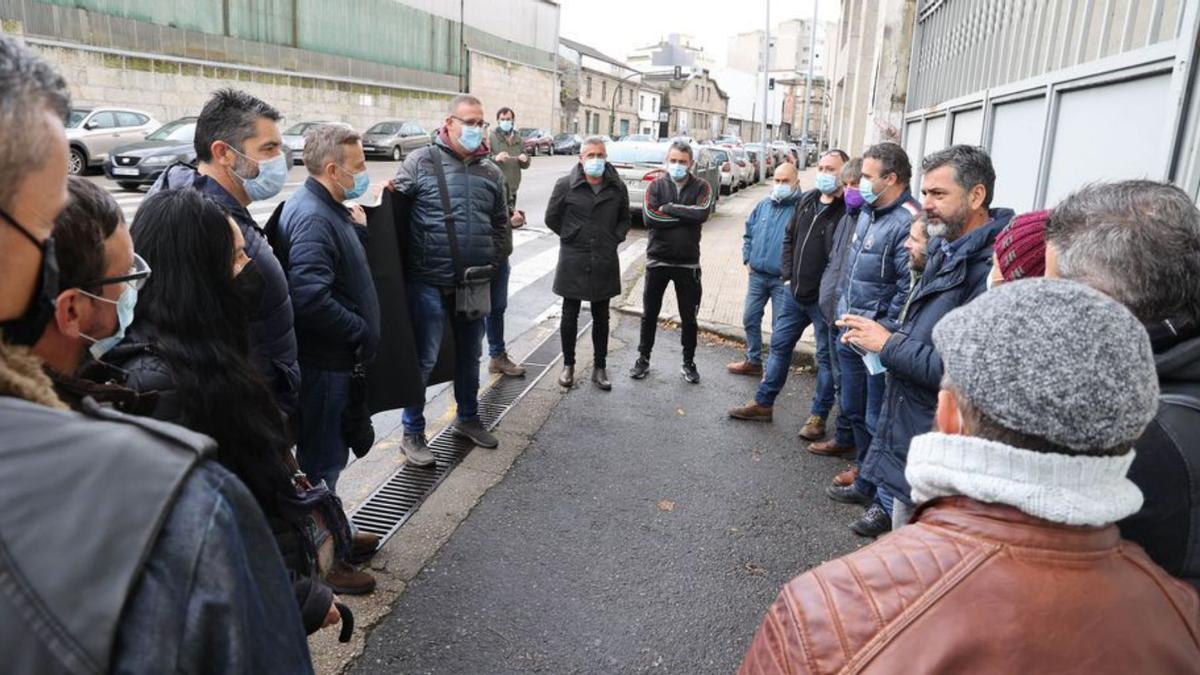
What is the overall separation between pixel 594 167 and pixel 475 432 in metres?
2.24

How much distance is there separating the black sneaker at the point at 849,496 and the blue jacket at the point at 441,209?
96.9 inches

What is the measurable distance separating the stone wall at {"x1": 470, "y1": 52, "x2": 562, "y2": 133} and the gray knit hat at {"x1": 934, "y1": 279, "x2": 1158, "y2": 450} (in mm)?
43438

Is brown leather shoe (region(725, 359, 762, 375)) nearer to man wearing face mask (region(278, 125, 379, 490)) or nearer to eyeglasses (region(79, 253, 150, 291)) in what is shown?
Answer: man wearing face mask (region(278, 125, 379, 490))

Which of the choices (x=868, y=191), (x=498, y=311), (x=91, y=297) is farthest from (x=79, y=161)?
(x=91, y=297)

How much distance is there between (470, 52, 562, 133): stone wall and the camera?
143 feet

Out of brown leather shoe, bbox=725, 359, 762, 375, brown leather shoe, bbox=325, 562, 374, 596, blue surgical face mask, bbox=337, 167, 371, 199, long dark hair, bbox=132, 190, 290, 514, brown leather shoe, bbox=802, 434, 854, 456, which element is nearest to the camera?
long dark hair, bbox=132, 190, 290, 514

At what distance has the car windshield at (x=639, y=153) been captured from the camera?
15.3m

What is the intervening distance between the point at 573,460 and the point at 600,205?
2138 mm

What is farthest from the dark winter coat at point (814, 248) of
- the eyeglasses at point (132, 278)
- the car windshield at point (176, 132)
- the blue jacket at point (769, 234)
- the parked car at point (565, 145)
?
the parked car at point (565, 145)

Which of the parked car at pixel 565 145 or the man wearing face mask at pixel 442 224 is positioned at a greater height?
the parked car at pixel 565 145

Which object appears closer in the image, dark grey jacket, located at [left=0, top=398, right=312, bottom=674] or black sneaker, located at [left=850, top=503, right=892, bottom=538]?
dark grey jacket, located at [left=0, top=398, right=312, bottom=674]

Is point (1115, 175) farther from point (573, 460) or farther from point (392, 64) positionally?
point (392, 64)

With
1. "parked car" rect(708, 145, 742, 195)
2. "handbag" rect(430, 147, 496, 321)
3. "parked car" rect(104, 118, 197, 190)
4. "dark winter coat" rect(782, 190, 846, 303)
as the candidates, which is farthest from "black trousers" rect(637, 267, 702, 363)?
"parked car" rect(708, 145, 742, 195)

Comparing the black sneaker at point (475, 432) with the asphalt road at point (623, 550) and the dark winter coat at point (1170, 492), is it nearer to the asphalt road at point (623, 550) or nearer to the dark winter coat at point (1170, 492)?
the asphalt road at point (623, 550)
